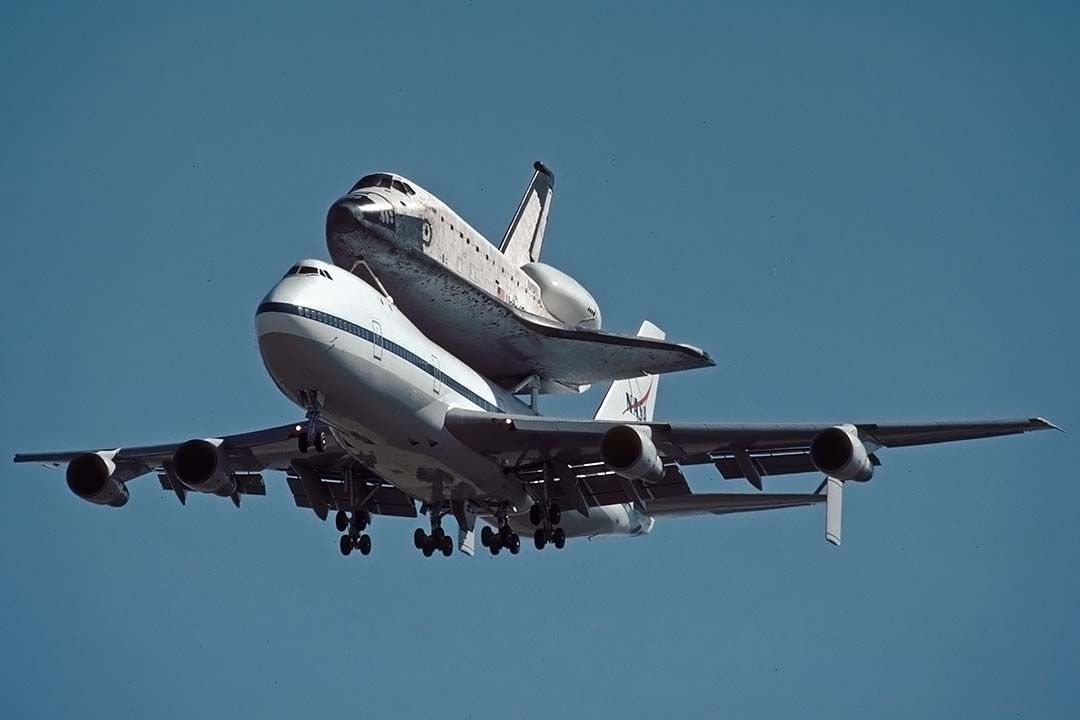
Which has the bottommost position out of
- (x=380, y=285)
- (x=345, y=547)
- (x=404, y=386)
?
(x=345, y=547)

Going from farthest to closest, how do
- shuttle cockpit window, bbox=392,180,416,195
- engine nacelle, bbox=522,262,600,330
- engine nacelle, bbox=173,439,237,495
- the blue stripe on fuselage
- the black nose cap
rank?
engine nacelle, bbox=522,262,600,330 < engine nacelle, bbox=173,439,237,495 < shuttle cockpit window, bbox=392,180,416,195 < the black nose cap < the blue stripe on fuselage

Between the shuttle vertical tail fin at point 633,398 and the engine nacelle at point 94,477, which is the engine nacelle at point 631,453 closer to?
the shuttle vertical tail fin at point 633,398

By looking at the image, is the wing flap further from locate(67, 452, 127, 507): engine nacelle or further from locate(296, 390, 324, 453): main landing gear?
locate(67, 452, 127, 507): engine nacelle

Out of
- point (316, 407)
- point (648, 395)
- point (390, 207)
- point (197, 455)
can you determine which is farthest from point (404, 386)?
point (648, 395)

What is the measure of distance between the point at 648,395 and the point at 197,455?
17.1 metres

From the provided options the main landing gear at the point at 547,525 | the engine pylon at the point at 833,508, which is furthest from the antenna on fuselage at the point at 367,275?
the engine pylon at the point at 833,508

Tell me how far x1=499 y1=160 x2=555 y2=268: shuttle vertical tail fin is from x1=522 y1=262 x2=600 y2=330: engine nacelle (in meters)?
3.73

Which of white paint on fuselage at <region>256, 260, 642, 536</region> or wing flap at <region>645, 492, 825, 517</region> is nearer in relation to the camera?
white paint on fuselage at <region>256, 260, 642, 536</region>

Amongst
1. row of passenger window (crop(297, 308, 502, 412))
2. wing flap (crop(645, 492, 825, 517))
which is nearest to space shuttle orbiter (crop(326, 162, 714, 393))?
row of passenger window (crop(297, 308, 502, 412))

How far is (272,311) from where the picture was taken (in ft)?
122

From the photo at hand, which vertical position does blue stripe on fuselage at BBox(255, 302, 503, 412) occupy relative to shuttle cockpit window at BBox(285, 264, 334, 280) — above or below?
below

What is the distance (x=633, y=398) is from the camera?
54.8 meters

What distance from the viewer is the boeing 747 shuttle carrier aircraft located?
127 feet

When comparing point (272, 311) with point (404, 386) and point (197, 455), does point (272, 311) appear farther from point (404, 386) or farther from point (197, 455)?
point (197, 455)
